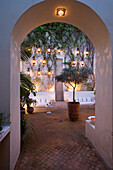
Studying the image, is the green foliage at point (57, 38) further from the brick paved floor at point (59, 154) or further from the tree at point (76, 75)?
the brick paved floor at point (59, 154)

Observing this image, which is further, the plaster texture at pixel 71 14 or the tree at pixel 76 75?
the tree at pixel 76 75

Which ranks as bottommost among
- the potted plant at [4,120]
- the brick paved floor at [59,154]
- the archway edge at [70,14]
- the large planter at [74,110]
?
the brick paved floor at [59,154]

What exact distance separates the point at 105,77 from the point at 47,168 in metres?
2.02

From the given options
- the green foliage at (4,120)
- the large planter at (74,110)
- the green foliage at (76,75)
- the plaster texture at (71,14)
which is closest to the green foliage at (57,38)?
the green foliage at (76,75)

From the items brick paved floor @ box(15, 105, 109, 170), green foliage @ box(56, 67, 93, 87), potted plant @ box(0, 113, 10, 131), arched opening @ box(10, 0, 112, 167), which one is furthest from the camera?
green foliage @ box(56, 67, 93, 87)

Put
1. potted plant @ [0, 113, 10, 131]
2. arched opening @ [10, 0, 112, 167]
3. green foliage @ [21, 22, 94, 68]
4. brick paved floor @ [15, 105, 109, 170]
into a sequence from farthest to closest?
green foliage @ [21, 22, 94, 68] < brick paved floor @ [15, 105, 109, 170] < arched opening @ [10, 0, 112, 167] < potted plant @ [0, 113, 10, 131]

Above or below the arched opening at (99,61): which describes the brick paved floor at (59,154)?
below

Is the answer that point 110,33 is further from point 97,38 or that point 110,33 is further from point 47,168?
point 47,168

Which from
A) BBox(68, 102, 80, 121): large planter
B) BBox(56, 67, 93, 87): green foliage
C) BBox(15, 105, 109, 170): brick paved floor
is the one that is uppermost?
BBox(56, 67, 93, 87): green foliage

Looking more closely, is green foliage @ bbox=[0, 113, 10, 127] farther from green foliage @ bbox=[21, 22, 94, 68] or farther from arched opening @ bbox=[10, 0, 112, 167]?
green foliage @ bbox=[21, 22, 94, 68]

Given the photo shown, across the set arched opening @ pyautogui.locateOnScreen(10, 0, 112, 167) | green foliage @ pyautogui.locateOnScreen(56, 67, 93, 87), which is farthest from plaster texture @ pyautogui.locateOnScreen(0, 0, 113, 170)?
green foliage @ pyautogui.locateOnScreen(56, 67, 93, 87)

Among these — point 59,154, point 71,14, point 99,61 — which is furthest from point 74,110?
point 71,14

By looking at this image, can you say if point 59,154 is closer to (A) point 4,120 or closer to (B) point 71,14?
(A) point 4,120

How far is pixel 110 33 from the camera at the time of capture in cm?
173
